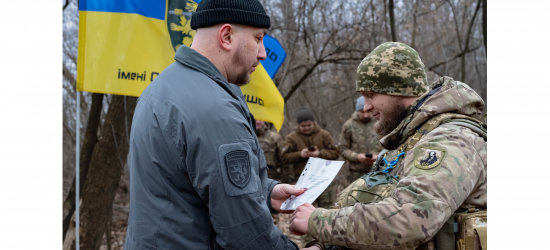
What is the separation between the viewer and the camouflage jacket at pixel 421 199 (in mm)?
1973

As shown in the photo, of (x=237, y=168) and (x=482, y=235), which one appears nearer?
(x=237, y=168)

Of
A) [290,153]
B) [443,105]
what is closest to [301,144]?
[290,153]

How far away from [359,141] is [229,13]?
584 cm

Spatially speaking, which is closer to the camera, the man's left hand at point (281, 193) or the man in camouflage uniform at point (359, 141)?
the man's left hand at point (281, 193)

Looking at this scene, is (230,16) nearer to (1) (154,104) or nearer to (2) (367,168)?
(1) (154,104)

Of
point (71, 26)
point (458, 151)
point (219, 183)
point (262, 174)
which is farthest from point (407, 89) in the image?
point (71, 26)

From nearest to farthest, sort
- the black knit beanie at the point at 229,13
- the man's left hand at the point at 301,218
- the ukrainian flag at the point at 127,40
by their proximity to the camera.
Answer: the black knit beanie at the point at 229,13 → the man's left hand at the point at 301,218 → the ukrainian flag at the point at 127,40

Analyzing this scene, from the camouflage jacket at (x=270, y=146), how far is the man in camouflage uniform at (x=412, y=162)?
17.9 ft

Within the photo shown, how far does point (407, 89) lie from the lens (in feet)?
8.45

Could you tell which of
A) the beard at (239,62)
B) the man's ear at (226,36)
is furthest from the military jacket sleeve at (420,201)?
the man's ear at (226,36)

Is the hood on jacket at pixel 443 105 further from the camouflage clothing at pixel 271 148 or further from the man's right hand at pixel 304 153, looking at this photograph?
the camouflage clothing at pixel 271 148

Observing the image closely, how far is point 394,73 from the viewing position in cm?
257

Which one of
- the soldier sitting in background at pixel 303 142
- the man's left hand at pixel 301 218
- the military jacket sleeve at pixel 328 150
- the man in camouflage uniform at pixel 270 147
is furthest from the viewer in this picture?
the man in camouflage uniform at pixel 270 147

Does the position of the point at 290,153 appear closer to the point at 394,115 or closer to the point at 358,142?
the point at 358,142
